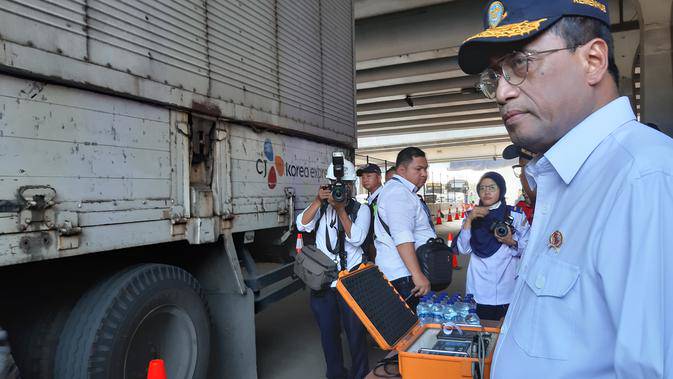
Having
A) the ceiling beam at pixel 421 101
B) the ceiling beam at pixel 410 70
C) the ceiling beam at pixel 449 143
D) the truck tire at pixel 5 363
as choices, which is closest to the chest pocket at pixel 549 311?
the truck tire at pixel 5 363

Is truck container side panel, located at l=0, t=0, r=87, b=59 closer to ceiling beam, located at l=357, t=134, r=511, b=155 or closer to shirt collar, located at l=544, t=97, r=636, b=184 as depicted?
shirt collar, located at l=544, t=97, r=636, b=184

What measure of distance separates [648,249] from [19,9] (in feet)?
7.87

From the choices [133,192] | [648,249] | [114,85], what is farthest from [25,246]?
[648,249]

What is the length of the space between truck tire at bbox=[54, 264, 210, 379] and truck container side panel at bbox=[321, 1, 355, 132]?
8.05 feet

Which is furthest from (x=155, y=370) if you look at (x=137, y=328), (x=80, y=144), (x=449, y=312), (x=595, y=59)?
(x=595, y=59)

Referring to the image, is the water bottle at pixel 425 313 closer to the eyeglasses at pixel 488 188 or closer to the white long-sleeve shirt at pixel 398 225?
the white long-sleeve shirt at pixel 398 225

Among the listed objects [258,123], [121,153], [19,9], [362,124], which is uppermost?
[362,124]

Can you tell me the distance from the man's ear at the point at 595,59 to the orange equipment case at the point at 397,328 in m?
1.03

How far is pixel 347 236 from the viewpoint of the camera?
370 cm

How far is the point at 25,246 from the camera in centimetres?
196

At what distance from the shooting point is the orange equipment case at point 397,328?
64.3 inches

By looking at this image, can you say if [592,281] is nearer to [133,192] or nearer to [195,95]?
[133,192]

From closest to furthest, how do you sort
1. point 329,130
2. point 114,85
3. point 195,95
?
point 114,85, point 195,95, point 329,130

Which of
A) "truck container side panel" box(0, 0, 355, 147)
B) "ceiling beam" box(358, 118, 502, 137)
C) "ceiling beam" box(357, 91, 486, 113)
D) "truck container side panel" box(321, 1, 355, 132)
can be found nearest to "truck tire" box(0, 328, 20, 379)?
"truck container side panel" box(0, 0, 355, 147)
